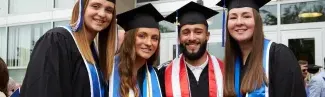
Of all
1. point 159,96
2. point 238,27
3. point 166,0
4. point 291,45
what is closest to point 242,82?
point 238,27

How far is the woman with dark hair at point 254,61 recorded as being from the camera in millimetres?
3006

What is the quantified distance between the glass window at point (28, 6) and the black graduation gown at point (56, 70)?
9359 mm

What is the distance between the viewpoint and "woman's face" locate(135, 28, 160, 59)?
360cm

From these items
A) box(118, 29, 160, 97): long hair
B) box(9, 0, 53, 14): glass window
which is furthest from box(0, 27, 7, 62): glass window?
box(118, 29, 160, 97): long hair

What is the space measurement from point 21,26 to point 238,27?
1035cm

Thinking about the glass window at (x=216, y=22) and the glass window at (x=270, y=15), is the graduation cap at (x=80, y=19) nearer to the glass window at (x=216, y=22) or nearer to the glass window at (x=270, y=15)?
the glass window at (x=270, y=15)

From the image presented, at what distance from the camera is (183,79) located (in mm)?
3896

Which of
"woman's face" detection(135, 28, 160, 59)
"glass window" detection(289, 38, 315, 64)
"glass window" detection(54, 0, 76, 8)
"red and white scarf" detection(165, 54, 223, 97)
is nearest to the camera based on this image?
"woman's face" detection(135, 28, 160, 59)

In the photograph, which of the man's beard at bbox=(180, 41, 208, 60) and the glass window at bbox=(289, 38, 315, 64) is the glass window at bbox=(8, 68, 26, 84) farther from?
the man's beard at bbox=(180, 41, 208, 60)

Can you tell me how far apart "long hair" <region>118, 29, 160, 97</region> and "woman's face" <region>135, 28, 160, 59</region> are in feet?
0.11

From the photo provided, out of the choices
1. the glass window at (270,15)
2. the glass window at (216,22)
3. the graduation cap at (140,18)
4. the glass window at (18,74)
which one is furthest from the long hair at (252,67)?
the glass window at (18,74)

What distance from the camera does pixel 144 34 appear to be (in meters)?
3.72

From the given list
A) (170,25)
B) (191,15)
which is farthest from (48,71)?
(170,25)

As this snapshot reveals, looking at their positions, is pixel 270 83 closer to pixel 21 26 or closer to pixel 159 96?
pixel 159 96
